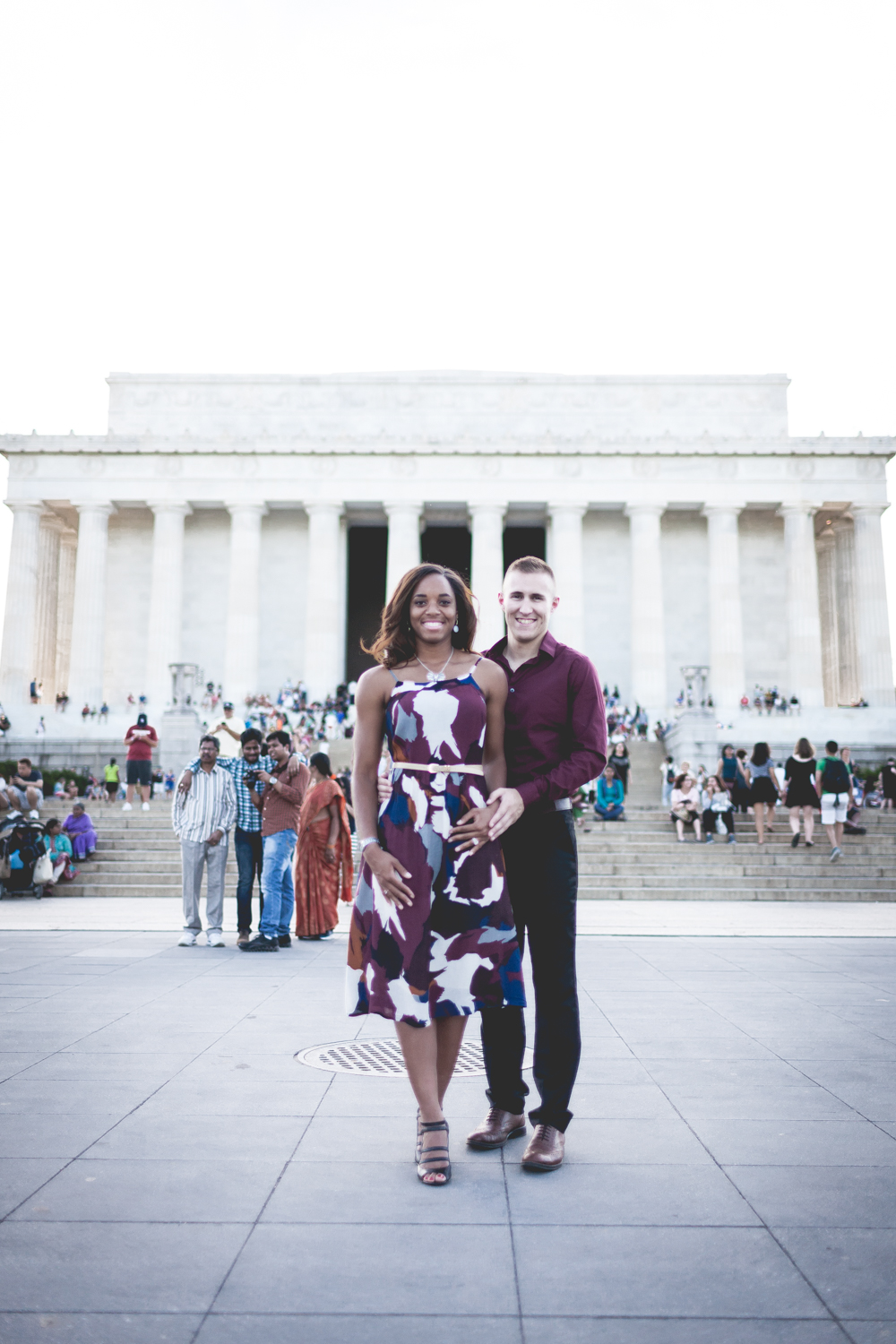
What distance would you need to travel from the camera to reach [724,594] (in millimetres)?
45875

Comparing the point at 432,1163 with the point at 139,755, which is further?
the point at 139,755

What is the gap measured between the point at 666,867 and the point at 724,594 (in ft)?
92.6

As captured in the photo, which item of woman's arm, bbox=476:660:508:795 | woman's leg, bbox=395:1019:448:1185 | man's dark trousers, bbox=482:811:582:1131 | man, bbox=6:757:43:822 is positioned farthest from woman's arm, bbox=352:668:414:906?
man, bbox=6:757:43:822

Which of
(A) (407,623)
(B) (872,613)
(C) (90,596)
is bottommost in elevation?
(A) (407,623)

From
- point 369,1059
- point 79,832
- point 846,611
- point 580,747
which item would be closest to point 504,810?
point 580,747

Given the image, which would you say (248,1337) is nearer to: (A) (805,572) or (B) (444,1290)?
(B) (444,1290)

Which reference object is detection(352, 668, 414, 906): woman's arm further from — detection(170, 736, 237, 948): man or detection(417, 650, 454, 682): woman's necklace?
detection(170, 736, 237, 948): man

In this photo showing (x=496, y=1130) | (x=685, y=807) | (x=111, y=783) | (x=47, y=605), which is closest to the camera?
(x=496, y=1130)

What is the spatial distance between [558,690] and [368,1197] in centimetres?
211

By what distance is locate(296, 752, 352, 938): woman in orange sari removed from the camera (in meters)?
11.9

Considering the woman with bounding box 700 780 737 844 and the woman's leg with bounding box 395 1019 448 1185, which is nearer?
the woman's leg with bounding box 395 1019 448 1185

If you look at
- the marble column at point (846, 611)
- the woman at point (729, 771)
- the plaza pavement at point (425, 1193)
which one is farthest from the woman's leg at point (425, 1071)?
the marble column at point (846, 611)

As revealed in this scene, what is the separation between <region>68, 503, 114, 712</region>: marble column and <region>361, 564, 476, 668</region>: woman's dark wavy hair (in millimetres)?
42515

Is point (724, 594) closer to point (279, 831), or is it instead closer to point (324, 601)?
point (324, 601)
